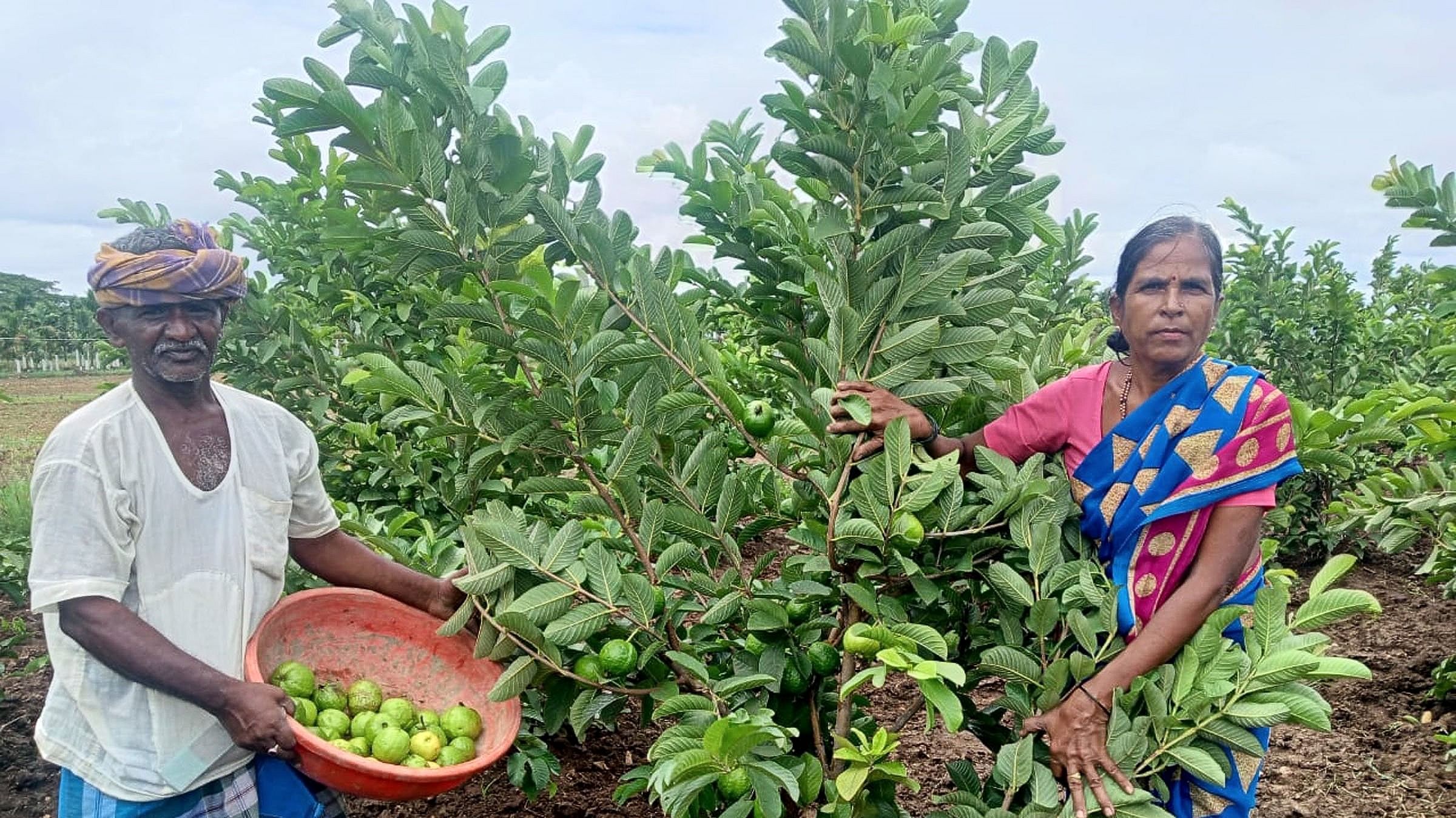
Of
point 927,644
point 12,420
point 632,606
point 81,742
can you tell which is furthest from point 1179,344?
point 12,420

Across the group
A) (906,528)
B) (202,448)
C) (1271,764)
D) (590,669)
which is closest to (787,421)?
(906,528)

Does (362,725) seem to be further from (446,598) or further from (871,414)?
(871,414)

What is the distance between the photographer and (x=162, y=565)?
174 centimetres

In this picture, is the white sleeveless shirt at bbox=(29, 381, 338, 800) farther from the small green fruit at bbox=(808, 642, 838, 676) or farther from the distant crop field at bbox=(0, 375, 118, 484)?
the distant crop field at bbox=(0, 375, 118, 484)

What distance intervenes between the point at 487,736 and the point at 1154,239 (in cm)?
161

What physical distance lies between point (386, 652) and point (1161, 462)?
161cm

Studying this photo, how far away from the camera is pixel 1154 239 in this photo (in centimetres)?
175

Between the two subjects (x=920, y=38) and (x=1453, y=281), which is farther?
(x=1453, y=281)

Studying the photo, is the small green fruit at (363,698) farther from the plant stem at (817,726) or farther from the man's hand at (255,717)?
the plant stem at (817,726)

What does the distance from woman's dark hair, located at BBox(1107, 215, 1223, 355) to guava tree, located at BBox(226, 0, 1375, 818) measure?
21cm

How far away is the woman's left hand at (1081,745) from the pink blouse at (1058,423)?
17.4 inches

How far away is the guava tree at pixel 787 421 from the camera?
5.32ft

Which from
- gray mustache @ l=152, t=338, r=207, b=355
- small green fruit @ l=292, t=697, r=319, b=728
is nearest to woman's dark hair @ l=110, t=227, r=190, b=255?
gray mustache @ l=152, t=338, r=207, b=355

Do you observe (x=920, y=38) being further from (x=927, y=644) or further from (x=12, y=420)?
(x=12, y=420)
